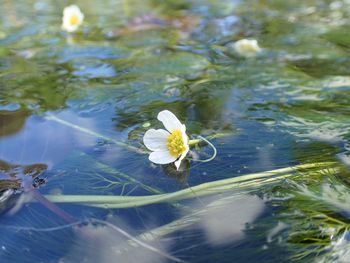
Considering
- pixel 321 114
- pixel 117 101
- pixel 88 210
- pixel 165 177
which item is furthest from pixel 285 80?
pixel 88 210

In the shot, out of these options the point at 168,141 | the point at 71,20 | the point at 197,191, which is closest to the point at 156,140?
the point at 168,141

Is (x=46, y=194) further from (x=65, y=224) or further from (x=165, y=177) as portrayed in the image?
(x=165, y=177)

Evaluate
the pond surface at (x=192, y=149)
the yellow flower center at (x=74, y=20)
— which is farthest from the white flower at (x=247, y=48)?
the yellow flower center at (x=74, y=20)

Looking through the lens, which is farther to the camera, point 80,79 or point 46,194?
point 80,79

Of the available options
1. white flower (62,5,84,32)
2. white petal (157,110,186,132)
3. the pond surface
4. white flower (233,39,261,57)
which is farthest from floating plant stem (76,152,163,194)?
white flower (62,5,84,32)

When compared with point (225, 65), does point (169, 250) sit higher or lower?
higher

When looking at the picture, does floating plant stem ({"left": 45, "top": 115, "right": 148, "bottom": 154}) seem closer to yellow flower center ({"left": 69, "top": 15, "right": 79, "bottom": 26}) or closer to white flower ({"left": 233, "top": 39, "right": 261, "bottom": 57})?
white flower ({"left": 233, "top": 39, "right": 261, "bottom": 57})
